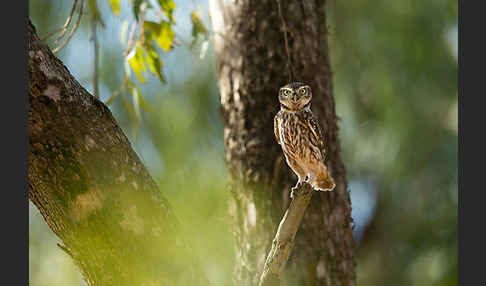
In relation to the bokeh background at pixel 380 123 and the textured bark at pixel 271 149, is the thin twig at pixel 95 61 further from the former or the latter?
the bokeh background at pixel 380 123

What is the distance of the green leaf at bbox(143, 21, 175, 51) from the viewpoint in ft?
6.84

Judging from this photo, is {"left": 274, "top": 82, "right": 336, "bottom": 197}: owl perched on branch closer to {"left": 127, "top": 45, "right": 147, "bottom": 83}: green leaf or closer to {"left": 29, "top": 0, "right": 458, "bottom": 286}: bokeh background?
{"left": 127, "top": 45, "right": 147, "bottom": 83}: green leaf

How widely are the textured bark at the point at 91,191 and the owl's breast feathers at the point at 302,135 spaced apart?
0.41m

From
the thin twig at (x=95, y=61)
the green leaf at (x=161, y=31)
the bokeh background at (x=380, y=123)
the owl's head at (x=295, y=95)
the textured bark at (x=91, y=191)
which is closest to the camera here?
the owl's head at (x=295, y=95)

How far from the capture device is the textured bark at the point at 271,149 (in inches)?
79.9

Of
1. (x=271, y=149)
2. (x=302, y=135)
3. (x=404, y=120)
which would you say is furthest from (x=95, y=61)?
(x=404, y=120)

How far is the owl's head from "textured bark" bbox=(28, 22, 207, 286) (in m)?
0.50

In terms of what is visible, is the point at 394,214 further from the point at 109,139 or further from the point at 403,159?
the point at 109,139

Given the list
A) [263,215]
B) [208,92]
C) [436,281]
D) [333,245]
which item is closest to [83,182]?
[263,215]

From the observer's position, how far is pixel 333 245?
2037 mm

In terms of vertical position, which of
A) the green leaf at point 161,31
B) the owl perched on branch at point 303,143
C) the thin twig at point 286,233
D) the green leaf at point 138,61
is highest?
the green leaf at point 161,31

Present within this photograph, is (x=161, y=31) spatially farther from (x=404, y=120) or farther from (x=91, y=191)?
(x=404, y=120)

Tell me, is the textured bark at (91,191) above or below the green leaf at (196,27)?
below

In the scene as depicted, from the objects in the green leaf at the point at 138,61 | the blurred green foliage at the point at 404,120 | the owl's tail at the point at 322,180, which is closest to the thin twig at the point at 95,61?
the green leaf at the point at 138,61
